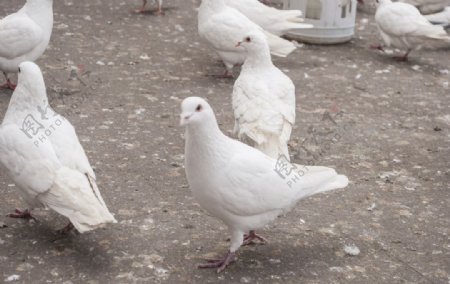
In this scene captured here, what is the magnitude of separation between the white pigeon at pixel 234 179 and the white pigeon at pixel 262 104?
0.53m

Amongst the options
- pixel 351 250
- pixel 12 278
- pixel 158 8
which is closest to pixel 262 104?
pixel 351 250

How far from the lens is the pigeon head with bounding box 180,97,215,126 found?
3225mm

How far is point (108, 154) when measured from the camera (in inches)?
195

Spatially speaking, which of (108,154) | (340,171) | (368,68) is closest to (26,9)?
(108,154)

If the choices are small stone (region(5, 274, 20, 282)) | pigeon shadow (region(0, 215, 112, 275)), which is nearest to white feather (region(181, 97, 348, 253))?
pigeon shadow (region(0, 215, 112, 275))

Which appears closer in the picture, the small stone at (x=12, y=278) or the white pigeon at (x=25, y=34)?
the small stone at (x=12, y=278)

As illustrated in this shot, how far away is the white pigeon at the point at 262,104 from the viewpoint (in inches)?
168

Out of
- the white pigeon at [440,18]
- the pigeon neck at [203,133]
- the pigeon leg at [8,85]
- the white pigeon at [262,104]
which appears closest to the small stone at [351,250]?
the white pigeon at [262,104]

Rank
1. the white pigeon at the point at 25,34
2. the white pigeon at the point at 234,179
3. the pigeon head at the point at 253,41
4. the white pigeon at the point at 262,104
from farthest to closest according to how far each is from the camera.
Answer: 1. the white pigeon at the point at 25,34
2. the pigeon head at the point at 253,41
3. the white pigeon at the point at 262,104
4. the white pigeon at the point at 234,179

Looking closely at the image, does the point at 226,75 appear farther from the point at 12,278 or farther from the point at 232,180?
the point at 12,278

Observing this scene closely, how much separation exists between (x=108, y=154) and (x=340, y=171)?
1717mm

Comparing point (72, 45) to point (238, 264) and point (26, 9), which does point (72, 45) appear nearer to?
point (26, 9)

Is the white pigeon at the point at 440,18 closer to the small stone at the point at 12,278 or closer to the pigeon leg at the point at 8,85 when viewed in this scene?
the pigeon leg at the point at 8,85

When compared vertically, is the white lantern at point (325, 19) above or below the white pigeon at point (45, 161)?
below
